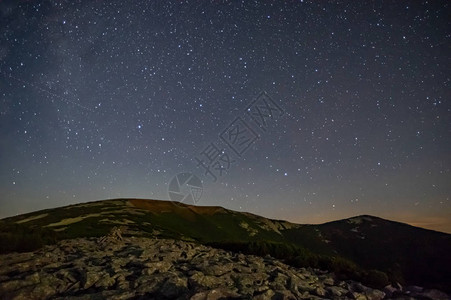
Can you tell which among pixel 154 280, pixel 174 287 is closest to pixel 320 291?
pixel 174 287

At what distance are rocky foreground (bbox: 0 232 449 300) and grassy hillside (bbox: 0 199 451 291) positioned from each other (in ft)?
64.7

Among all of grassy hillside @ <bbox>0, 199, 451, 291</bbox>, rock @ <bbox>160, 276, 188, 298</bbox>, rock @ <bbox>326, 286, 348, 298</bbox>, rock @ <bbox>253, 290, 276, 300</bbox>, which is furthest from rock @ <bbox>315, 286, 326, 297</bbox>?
grassy hillside @ <bbox>0, 199, 451, 291</bbox>

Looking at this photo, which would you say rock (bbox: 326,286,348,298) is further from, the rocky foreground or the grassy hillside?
the grassy hillside

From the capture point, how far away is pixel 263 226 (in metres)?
80.9

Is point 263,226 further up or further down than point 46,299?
further up

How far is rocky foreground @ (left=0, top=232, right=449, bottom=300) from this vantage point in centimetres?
1124

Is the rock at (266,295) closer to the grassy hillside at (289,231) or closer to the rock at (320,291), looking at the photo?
the rock at (320,291)

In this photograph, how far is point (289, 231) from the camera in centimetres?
8206

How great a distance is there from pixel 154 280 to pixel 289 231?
2961 inches

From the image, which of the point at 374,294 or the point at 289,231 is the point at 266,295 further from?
the point at 289,231

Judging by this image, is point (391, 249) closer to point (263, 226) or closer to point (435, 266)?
point (435, 266)

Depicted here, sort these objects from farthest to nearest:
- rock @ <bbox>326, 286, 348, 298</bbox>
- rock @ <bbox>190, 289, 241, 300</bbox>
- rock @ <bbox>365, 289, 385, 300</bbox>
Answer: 1. rock @ <bbox>365, 289, 385, 300</bbox>
2. rock @ <bbox>326, 286, 348, 298</bbox>
3. rock @ <bbox>190, 289, 241, 300</bbox>

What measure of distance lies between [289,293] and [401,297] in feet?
24.3

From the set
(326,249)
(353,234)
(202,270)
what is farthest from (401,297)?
(353,234)
